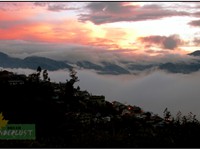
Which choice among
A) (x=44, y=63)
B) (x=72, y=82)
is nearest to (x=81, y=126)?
(x=72, y=82)

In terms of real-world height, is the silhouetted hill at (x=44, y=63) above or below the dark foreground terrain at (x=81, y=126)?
above

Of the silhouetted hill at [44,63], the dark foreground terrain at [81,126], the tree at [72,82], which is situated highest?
the silhouetted hill at [44,63]

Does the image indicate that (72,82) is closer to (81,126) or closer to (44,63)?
(44,63)

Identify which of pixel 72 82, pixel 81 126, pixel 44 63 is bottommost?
pixel 81 126

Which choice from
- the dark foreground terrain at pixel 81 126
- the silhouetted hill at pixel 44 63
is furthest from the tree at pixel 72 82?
the dark foreground terrain at pixel 81 126

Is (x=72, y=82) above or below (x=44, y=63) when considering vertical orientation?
below

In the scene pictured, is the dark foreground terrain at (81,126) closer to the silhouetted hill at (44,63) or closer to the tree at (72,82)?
the tree at (72,82)

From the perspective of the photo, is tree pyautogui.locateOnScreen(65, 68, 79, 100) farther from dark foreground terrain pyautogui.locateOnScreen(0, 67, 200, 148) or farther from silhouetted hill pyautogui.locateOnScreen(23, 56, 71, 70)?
dark foreground terrain pyautogui.locateOnScreen(0, 67, 200, 148)

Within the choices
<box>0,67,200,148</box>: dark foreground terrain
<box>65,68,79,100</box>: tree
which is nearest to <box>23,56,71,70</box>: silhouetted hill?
<box>65,68,79,100</box>: tree
